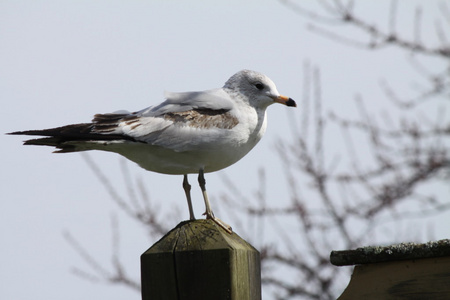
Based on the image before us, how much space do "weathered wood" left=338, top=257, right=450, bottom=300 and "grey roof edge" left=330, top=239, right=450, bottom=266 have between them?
2 cm

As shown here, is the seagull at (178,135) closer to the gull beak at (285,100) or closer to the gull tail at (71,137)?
the gull tail at (71,137)

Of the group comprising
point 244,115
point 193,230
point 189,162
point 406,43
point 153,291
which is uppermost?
point 406,43

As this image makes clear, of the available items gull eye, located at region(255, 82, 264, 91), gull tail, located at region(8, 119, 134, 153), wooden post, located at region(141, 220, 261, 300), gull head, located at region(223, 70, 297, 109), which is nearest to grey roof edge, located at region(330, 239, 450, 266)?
wooden post, located at region(141, 220, 261, 300)

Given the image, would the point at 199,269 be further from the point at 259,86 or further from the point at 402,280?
the point at 259,86

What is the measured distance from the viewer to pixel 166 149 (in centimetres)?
347

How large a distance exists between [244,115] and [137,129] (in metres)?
0.60

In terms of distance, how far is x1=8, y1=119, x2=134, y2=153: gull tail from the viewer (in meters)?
3.28

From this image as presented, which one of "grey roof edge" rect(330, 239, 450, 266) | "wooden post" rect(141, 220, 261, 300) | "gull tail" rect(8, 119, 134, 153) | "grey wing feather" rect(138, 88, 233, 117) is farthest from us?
"grey wing feather" rect(138, 88, 233, 117)

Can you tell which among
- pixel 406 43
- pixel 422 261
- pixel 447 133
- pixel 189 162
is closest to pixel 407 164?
pixel 447 133

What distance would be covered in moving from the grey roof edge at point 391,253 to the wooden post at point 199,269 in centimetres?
32

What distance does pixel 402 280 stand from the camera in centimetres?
234

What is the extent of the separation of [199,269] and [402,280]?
0.68 metres

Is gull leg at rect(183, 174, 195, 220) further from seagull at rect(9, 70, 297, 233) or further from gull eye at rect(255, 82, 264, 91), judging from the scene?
gull eye at rect(255, 82, 264, 91)

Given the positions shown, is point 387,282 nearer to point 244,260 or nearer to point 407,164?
point 244,260
